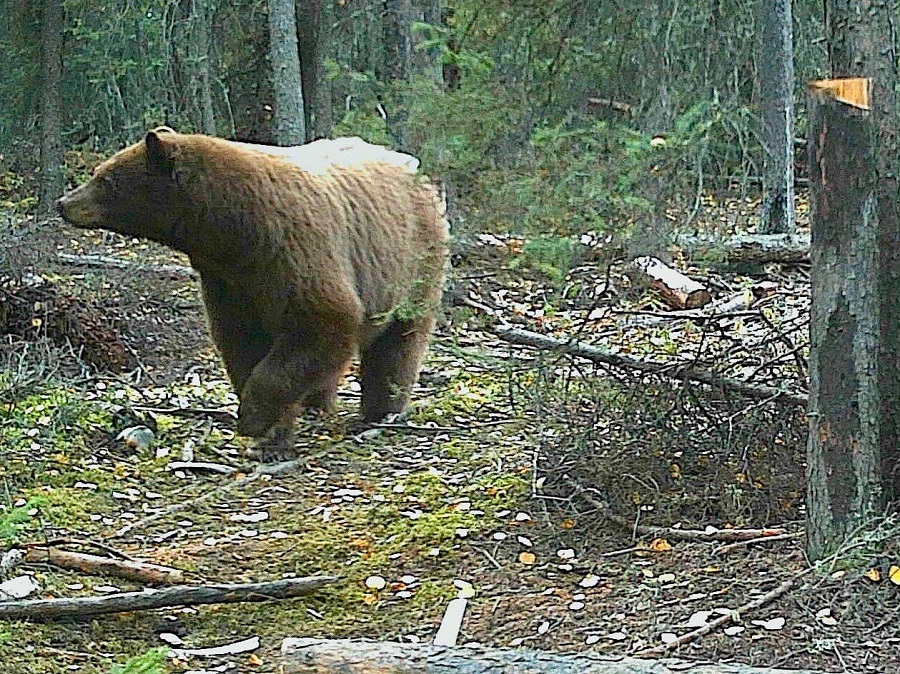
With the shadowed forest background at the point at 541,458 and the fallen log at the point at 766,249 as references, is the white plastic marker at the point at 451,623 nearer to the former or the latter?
the shadowed forest background at the point at 541,458

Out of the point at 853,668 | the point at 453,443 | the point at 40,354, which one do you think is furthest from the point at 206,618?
the point at 40,354

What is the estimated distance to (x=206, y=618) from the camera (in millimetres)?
5199

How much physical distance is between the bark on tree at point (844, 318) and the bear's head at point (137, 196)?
12.5 feet

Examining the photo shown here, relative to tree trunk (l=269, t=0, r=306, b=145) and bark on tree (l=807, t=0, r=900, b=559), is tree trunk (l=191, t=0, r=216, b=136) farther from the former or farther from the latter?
bark on tree (l=807, t=0, r=900, b=559)

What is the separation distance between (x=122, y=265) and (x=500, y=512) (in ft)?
21.8

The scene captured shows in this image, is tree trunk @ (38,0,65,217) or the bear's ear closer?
the bear's ear

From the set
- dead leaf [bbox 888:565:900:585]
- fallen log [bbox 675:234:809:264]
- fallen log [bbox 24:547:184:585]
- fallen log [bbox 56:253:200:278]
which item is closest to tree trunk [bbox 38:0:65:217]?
fallen log [bbox 56:253:200:278]

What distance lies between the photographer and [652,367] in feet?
19.4

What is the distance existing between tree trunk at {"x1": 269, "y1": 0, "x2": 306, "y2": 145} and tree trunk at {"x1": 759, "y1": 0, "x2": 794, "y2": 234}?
16.0 ft

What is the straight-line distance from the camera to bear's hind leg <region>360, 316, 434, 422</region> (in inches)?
332

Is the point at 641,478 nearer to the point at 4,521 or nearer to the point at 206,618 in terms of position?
the point at 206,618

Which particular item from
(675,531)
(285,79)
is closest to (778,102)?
(285,79)

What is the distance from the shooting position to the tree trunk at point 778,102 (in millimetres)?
13148

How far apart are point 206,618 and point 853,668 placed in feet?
7.99
